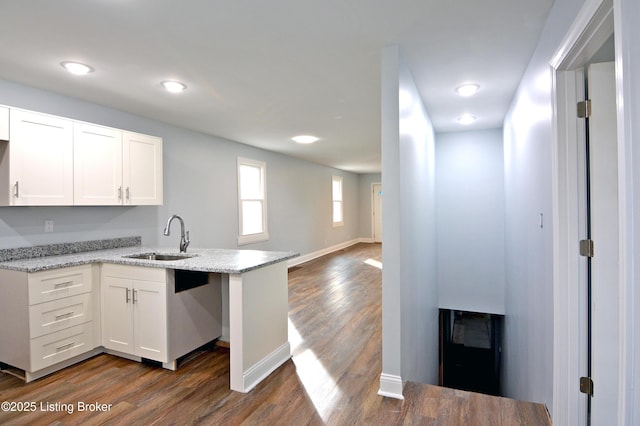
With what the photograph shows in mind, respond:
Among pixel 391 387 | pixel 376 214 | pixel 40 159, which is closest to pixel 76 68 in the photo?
pixel 40 159

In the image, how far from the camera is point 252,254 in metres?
3.11

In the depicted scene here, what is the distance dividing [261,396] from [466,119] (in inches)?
152

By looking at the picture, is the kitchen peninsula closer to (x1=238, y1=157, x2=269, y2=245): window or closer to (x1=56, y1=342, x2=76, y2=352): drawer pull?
(x1=56, y1=342, x2=76, y2=352): drawer pull

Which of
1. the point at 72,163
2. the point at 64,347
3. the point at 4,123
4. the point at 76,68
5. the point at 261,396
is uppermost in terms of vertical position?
the point at 76,68

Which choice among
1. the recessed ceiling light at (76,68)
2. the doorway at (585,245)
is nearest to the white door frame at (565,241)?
the doorway at (585,245)

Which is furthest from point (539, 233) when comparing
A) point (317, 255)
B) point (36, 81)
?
point (317, 255)

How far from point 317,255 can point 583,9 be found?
7.57 meters

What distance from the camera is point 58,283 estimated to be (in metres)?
2.76

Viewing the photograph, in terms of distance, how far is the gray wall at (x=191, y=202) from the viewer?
318 centimetres

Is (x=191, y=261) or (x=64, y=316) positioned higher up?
(x=191, y=261)

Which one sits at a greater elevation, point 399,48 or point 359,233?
point 399,48

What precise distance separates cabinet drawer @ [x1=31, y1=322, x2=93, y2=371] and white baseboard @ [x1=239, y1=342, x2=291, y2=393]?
4.89 feet

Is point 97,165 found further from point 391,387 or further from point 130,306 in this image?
point 391,387

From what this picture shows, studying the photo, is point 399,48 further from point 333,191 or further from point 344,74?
point 333,191
